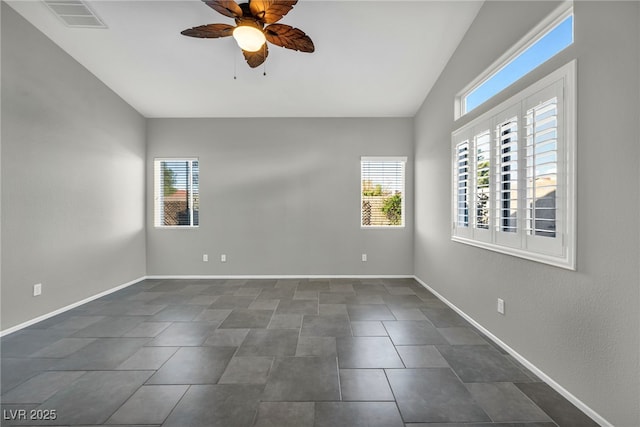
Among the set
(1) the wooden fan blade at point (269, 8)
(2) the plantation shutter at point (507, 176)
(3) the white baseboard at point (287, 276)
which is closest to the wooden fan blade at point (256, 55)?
(1) the wooden fan blade at point (269, 8)

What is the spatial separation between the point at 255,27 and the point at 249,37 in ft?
0.29

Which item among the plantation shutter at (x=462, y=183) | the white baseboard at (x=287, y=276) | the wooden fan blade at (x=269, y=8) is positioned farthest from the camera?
the white baseboard at (x=287, y=276)

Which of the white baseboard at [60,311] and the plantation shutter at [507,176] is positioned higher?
the plantation shutter at [507,176]

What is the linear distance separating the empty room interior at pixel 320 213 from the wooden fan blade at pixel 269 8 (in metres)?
0.02

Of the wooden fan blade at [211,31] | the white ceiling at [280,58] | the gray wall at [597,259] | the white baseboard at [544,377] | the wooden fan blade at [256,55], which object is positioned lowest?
the white baseboard at [544,377]

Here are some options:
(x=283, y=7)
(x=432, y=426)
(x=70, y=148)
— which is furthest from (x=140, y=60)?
(x=432, y=426)

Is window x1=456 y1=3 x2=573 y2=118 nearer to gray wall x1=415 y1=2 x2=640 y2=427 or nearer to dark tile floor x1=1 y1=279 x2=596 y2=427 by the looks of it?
gray wall x1=415 y1=2 x2=640 y2=427

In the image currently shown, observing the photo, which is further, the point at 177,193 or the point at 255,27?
the point at 177,193

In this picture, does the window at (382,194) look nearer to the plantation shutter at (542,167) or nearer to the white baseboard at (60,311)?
the plantation shutter at (542,167)

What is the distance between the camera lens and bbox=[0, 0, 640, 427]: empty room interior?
1567 millimetres

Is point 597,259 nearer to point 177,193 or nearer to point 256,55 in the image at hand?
point 256,55

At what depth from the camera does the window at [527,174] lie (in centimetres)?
171

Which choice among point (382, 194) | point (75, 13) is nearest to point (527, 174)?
point (382, 194)

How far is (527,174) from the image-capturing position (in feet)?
6.64
